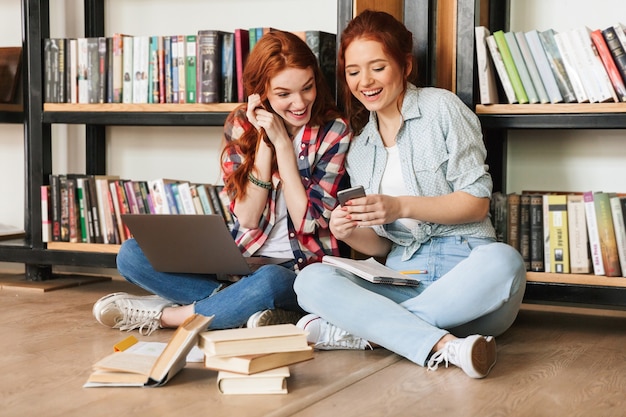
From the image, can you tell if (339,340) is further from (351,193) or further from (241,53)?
(241,53)

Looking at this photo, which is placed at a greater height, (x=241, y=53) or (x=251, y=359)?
(x=241, y=53)

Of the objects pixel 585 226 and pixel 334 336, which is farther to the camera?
pixel 585 226

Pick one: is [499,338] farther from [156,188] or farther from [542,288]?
[156,188]

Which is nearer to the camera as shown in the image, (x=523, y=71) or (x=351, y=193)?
(x=351, y=193)

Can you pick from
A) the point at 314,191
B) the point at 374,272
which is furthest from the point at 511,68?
the point at 374,272

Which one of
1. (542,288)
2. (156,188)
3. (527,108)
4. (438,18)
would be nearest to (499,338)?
(542,288)

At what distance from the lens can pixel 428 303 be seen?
191cm

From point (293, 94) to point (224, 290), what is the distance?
0.51 m

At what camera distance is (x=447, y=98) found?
6.97ft

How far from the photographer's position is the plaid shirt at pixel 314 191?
7.27 feet

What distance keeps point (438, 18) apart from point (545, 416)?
1246mm

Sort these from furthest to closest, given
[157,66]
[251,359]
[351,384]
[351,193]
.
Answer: [157,66] < [351,193] < [351,384] < [251,359]

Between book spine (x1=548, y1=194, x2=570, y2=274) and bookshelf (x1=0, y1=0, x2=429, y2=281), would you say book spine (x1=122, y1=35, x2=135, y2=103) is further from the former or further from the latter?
book spine (x1=548, y1=194, x2=570, y2=274)

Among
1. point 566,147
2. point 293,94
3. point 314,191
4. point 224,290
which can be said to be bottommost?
point 224,290
